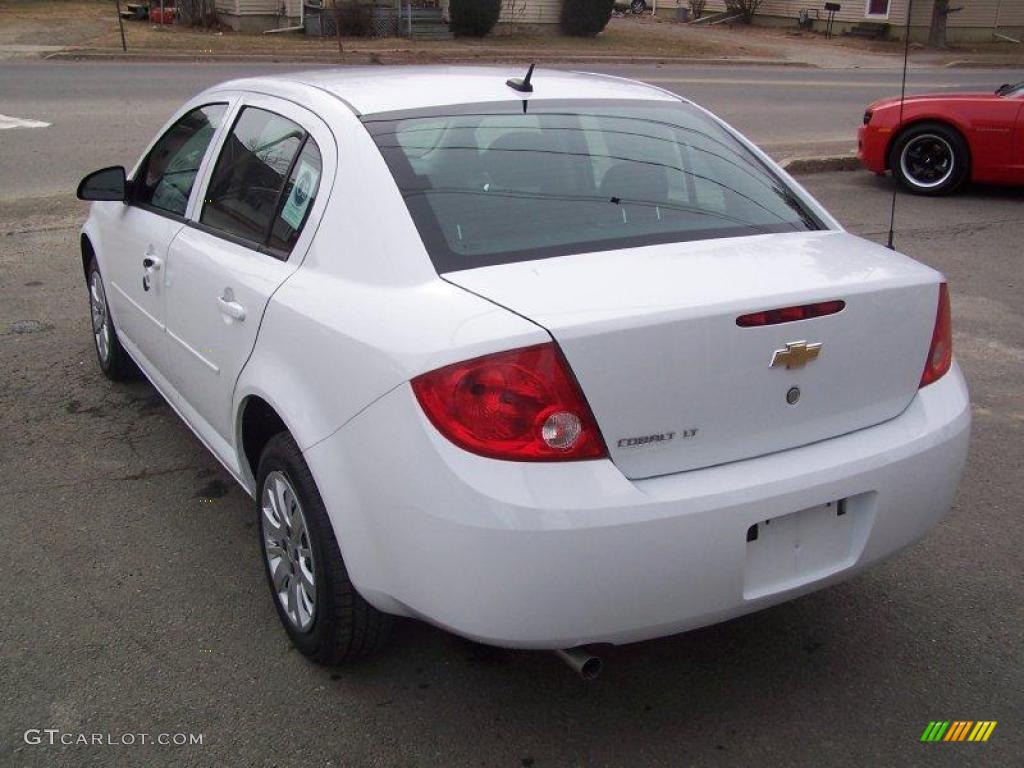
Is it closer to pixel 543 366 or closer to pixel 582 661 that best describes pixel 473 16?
pixel 543 366

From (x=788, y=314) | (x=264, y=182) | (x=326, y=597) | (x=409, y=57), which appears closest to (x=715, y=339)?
(x=788, y=314)

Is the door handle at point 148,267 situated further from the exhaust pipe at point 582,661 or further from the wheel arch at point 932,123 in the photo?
the wheel arch at point 932,123

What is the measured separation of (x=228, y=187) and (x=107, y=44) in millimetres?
22043

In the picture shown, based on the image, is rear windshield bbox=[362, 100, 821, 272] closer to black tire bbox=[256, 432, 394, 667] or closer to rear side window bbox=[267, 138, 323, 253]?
rear side window bbox=[267, 138, 323, 253]

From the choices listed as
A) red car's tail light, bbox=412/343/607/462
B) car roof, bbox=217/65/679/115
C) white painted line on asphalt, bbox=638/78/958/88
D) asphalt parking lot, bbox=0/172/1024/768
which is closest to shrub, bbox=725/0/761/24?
white painted line on asphalt, bbox=638/78/958/88

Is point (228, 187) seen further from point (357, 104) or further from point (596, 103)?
point (596, 103)

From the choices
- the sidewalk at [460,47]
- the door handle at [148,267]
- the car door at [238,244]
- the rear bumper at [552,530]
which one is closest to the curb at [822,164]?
the door handle at [148,267]

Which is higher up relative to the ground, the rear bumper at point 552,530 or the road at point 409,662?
the rear bumper at point 552,530

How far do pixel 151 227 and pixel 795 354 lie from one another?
2.74m

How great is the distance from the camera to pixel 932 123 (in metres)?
10.6

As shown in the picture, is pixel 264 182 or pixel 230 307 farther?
pixel 264 182

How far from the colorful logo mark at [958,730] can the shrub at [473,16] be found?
1055 inches

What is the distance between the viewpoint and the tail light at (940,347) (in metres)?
3.09

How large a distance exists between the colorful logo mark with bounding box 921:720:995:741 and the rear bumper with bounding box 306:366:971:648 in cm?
57
